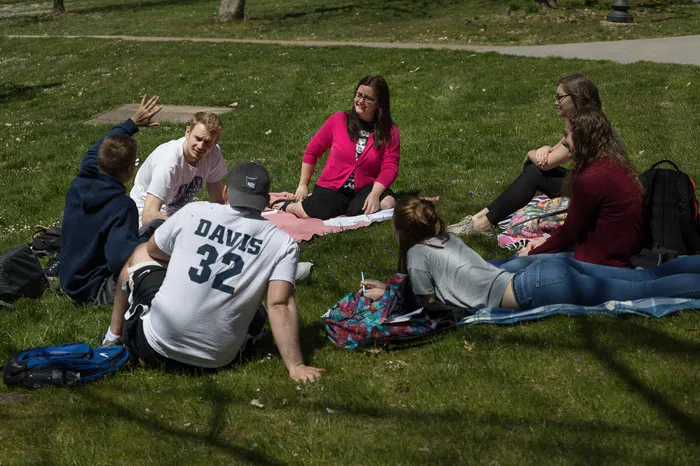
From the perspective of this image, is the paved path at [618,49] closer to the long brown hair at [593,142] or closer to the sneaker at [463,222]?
the sneaker at [463,222]

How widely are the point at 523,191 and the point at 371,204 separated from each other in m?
1.45

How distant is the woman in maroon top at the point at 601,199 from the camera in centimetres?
582

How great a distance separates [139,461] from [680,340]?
308 centimetres

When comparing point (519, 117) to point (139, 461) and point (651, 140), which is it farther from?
point (139, 461)

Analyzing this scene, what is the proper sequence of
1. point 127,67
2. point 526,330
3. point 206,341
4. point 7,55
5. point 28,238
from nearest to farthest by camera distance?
point 206,341 → point 526,330 → point 28,238 → point 127,67 → point 7,55

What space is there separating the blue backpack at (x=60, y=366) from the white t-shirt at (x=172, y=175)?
226 cm

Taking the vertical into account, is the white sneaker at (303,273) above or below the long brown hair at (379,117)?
below

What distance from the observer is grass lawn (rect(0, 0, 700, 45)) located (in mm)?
19375

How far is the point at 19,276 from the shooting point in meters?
6.59

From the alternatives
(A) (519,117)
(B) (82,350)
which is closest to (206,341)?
(B) (82,350)

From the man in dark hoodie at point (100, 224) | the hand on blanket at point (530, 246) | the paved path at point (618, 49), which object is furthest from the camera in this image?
the paved path at point (618, 49)

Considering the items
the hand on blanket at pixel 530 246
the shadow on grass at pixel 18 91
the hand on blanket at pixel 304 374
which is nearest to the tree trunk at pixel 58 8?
the shadow on grass at pixel 18 91

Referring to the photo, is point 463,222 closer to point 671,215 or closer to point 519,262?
point 519,262

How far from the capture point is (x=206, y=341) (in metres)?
4.83
